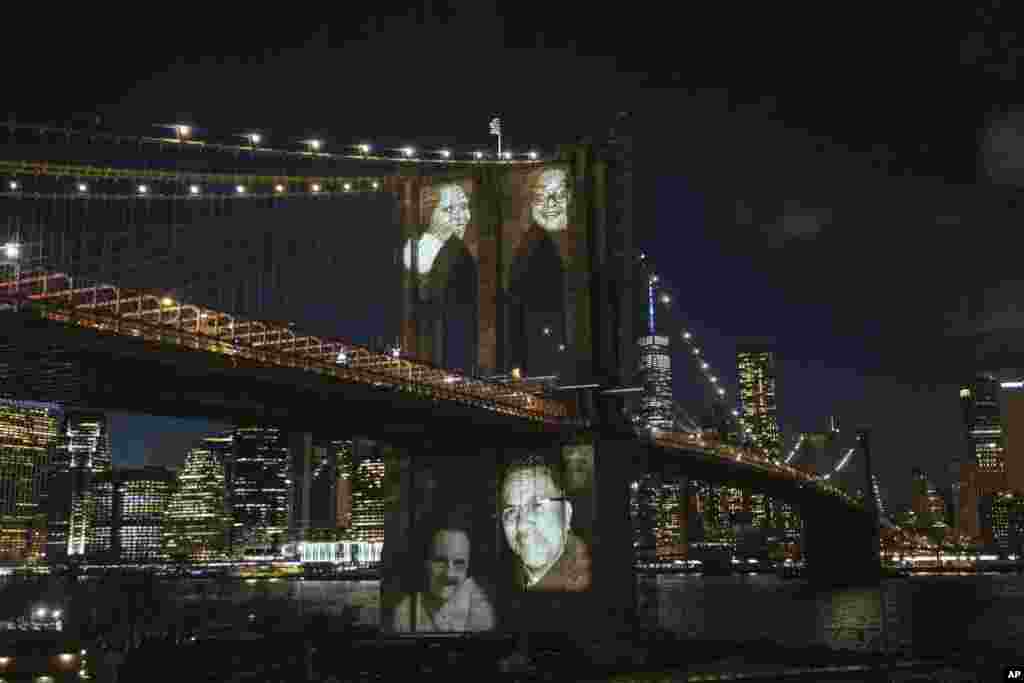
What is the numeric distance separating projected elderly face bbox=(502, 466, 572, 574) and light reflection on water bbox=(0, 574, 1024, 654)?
826 cm

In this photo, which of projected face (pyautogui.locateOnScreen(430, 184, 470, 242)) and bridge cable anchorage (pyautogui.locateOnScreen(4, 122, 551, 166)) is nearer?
bridge cable anchorage (pyautogui.locateOnScreen(4, 122, 551, 166))

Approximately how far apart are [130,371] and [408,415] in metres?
10.5

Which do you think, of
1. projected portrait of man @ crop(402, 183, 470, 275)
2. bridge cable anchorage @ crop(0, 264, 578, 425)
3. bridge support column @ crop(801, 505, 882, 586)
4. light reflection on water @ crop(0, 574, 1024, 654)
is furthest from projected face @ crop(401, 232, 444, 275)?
bridge support column @ crop(801, 505, 882, 586)

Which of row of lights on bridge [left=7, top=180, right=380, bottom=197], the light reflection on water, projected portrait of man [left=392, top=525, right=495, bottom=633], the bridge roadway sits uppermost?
row of lights on bridge [left=7, top=180, right=380, bottom=197]

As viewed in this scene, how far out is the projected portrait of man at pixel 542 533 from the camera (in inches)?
1586

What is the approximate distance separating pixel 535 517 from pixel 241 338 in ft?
47.3

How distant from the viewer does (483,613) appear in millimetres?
40688

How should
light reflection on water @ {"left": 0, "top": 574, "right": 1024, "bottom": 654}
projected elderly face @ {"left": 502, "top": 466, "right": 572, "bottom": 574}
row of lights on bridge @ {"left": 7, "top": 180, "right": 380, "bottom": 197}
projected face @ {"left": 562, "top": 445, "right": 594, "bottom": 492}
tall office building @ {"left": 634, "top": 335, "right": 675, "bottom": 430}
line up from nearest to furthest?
row of lights on bridge @ {"left": 7, "top": 180, "right": 380, "bottom": 197}, projected elderly face @ {"left": 502, "top": 466, "right": 572, "bottom": 574}, projected face @ {"left": 562, "top": 445, "right": 594, "bottom": 492}, light reflection on water @ {"left": 0, "top": 574, "right": 1024, "bottom": 654}, tall office building @ {"left": 634, "top": 335, "right": 675, "bottom": 430}

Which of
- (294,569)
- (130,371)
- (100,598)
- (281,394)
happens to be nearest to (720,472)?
(281,394)

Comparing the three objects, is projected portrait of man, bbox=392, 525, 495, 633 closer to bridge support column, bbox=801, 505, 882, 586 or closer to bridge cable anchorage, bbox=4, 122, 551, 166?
bridge cable anchorage, bbox=4, 122, 551, 166

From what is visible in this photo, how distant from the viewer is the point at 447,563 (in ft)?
A: 137

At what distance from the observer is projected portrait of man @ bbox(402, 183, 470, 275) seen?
45062 millimetres

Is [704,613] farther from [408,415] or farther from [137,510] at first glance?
[137,510]

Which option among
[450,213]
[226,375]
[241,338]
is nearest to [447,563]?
[450,213]
